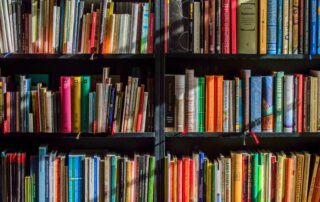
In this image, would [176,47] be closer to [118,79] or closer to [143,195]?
[118,79]

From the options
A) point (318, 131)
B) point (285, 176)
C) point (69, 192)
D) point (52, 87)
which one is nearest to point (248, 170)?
point (285, 176)

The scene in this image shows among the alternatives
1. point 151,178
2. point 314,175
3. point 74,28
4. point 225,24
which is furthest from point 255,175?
point 74,28

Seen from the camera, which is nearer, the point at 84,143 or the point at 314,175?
the point at 314,175

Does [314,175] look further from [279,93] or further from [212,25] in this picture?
[212,25]

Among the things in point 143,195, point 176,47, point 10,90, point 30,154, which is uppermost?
point 176,47

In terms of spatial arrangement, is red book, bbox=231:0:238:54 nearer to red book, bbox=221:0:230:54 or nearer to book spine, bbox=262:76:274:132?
red book, bbox=221:0:230:54

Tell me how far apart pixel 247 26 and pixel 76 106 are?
2.92 ft

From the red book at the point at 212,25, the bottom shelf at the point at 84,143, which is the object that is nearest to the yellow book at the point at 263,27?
the red book at the point at 212,25

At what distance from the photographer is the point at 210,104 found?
2.41 metres

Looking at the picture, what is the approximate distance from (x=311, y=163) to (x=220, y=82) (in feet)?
2.04

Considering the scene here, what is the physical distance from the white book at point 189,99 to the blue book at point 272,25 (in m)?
0.39

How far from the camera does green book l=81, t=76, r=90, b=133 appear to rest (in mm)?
2375

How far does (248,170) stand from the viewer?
8.04 ft

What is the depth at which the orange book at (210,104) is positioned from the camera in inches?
94.6
